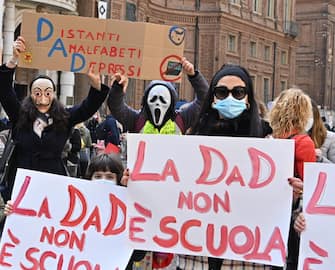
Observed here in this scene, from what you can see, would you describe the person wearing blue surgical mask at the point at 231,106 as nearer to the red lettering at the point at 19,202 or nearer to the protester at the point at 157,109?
the red lettering at the point at 19,202

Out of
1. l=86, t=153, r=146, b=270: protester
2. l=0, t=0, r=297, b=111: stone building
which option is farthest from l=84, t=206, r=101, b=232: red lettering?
l=0, t=0, r=297, b=111: stone building

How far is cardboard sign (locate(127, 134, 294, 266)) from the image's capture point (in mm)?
3430

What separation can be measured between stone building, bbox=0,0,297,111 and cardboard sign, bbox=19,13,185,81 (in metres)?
15.9

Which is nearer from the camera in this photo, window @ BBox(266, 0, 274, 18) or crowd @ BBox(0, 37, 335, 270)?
crowd @ BBox(0, 37, 335, 270)

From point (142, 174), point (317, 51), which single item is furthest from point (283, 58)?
point (142, 174)

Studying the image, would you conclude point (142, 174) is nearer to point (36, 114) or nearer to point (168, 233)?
point (168, 233)

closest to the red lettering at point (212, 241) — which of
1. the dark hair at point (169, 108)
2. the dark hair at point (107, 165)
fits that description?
the dark hair at point (107, 165)

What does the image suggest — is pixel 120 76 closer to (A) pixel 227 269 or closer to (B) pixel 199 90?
(B) pixel 199 90

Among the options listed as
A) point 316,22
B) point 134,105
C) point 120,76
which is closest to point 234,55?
point 134,105

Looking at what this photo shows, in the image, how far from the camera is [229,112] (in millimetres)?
Result: 3400

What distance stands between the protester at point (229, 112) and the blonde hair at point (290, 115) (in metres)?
0.64

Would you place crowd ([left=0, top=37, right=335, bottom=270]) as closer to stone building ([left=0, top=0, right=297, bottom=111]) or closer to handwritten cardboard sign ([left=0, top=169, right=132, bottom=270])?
handwritten cardboard sign ([left=0, top=169, right=132, bottom=270])

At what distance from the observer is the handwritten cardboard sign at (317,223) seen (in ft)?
11.2

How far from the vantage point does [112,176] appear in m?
4.34
